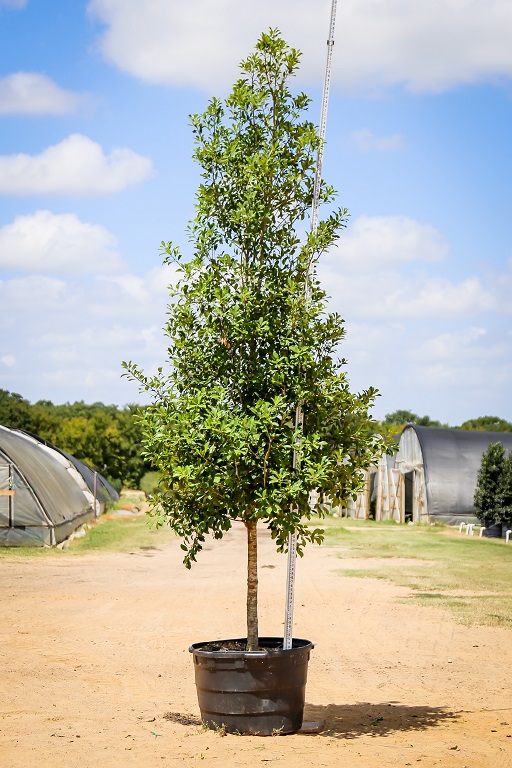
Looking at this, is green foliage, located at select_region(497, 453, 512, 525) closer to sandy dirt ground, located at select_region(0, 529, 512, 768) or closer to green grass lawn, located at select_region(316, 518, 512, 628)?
green grass lawn, located at select_region(316, 518, 512, 628)

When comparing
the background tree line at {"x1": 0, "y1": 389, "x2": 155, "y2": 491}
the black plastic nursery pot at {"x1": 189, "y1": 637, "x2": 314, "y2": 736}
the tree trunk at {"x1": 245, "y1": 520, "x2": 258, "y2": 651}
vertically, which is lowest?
the black plastic nursery pot at {"x1": 189, "y1": 637, "x2": 314, "y2": 736}

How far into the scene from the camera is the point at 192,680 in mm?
10570

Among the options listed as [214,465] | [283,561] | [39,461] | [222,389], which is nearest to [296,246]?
[222,389]

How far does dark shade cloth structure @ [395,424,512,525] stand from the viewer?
39500mm

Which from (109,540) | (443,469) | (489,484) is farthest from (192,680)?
(443,469)

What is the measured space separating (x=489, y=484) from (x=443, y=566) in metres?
12.8

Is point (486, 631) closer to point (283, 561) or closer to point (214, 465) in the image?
point (214, 465)

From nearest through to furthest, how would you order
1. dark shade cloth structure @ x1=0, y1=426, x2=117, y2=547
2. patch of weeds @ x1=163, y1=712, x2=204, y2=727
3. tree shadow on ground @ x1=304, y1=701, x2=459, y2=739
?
tree shadow on ground @ x1=304, y1=701, x2=459, y2=739 < patch of weeds @ x1=163, y1=712, x2=204, y2=727 < dark shade cloth structure @ x1=0, y1=426, x2=117, y2=547

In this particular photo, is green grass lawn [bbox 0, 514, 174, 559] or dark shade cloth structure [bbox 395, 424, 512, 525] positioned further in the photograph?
dark shade cloth structure [bbox 395, 424, 512, 525]

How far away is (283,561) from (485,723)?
618 inches

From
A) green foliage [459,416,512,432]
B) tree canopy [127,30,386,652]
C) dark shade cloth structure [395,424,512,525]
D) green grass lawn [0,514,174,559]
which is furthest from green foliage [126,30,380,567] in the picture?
green foliage [459,416,512,432]

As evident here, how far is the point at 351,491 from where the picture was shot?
8.27 m

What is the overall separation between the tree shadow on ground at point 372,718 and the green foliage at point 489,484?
87.6 feet

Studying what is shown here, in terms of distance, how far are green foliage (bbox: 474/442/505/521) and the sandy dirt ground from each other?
54.1 ft
